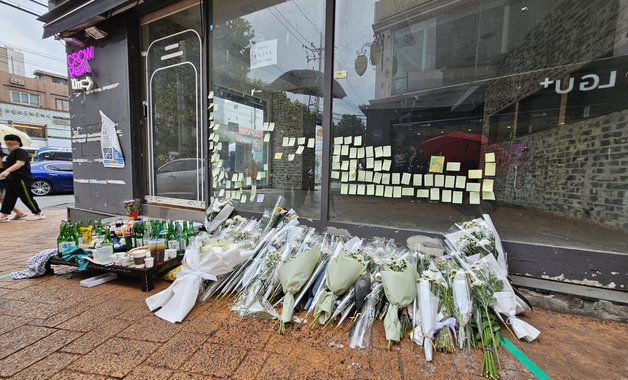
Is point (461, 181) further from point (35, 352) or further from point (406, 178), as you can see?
point (35, 352)

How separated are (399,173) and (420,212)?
656mm

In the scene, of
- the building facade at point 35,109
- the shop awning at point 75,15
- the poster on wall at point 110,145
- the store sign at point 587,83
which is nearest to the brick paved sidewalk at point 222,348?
the store sign at point 587,83

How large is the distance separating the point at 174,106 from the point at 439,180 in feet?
15.1

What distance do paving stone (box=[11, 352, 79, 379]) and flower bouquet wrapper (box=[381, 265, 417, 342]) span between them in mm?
1974

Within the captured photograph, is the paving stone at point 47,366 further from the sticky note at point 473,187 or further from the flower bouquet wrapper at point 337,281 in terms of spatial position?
the sticky note at point 473,187

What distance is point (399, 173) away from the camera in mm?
3197

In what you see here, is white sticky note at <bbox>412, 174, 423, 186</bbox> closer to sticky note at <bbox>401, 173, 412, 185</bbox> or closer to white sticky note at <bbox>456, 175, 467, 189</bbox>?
sticky note at <bbox>401, 173, 412, 185</bbox>

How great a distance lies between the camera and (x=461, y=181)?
9.50ft

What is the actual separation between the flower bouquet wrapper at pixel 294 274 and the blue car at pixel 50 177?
1259 centimetres

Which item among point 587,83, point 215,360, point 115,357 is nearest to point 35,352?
point 115,357

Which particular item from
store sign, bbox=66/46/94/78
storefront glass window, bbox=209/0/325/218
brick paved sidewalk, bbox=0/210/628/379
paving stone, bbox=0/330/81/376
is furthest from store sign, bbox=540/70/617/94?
store sign, bbox=66/46/94/78

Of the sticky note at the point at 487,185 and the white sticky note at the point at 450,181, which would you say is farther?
the white sticky note at the point at 450,181

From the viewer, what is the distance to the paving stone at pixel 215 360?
144 cm

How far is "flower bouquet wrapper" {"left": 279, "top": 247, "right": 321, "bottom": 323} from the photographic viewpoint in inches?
77.2
